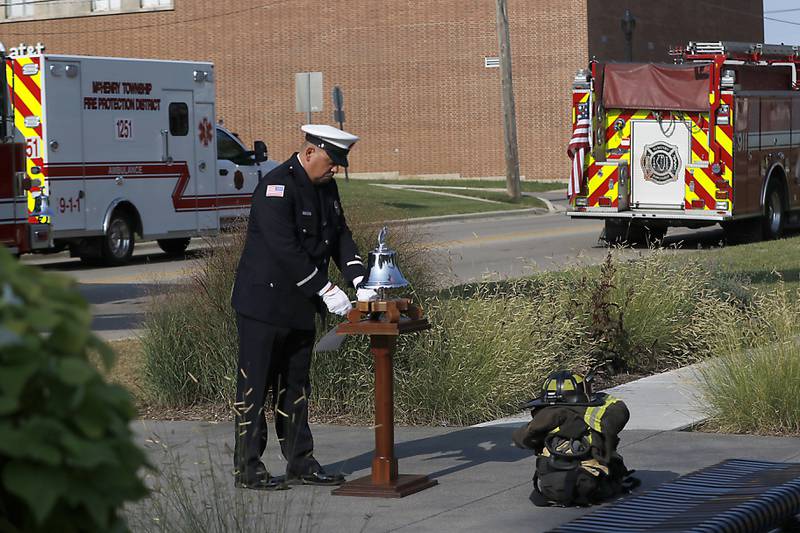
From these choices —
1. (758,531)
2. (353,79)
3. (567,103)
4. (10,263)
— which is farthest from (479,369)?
(353,79)

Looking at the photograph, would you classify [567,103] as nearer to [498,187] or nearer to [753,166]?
[498,187]

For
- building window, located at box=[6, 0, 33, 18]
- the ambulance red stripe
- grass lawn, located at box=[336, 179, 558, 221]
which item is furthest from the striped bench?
building window, located at box=[6, 0, 33, 18]

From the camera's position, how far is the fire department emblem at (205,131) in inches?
915

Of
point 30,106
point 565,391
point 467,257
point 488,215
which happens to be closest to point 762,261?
point 467,257

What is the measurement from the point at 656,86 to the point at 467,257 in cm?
430

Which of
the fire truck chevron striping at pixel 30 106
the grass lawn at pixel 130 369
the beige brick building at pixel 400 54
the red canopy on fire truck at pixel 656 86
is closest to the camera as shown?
the grass lawn at pixel 130 369

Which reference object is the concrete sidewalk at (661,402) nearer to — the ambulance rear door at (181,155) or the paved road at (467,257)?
the paved road at (467,257)

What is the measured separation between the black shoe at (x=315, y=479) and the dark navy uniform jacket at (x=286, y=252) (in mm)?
750

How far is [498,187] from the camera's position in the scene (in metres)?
44.0

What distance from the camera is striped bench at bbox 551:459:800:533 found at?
200 inches

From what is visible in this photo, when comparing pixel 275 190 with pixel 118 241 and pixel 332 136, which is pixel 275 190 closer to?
pixel 332 136

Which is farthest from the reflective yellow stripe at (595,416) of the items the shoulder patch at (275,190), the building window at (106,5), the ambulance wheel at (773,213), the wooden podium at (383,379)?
the building window at (106,5)

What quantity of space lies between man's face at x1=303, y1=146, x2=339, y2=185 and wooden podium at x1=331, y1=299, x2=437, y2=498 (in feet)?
2.22

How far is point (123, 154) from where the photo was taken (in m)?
21.6
